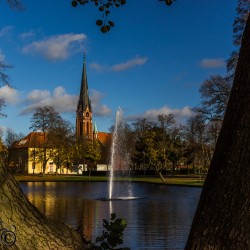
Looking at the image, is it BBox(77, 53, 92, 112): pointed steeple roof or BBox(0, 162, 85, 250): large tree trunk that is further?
BBox(77, 53, 92, 112): pointed steeple roof

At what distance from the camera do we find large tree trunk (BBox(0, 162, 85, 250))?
339 centimetres

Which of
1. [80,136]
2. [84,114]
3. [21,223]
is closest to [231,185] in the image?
[21,223]

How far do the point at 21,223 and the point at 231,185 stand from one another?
1.60 meters

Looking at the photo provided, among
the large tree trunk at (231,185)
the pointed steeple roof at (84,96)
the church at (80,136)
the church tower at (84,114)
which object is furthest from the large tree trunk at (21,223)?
the church tower at (84,114)

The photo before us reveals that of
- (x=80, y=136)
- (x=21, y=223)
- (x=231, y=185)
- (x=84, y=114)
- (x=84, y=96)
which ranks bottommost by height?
(x=21, y=223)

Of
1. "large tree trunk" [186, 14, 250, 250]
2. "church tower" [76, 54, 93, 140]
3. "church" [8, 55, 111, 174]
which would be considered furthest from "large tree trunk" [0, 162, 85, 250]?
"church tower" [76, 54, 93, 140]

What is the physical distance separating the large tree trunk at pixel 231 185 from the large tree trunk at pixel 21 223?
3.71 feet

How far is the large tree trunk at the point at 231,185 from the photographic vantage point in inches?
122

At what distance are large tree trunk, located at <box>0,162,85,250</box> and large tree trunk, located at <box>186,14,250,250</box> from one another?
1.13m

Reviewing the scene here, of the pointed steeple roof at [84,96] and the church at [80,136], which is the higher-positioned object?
the pointed steeple roof at [84,96]

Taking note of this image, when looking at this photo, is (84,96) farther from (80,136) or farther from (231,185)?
(231,185)

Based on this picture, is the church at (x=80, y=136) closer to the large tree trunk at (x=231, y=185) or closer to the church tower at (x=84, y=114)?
the church tower at (x=84, y=114)

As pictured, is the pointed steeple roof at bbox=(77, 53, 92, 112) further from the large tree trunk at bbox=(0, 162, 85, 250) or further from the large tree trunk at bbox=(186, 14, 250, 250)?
the large tree trunk at bbox=(186, 14, 250, 250)

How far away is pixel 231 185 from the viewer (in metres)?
3.16
